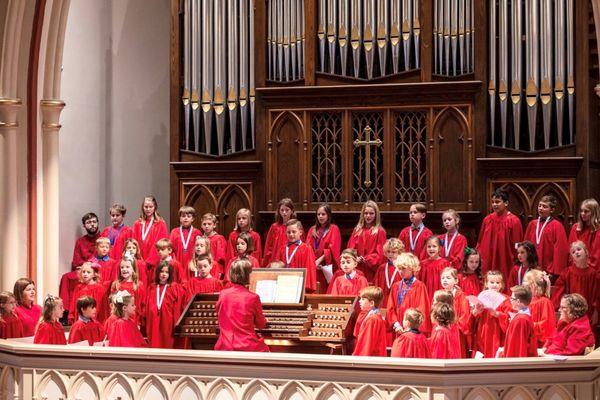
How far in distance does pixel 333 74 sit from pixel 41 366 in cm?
601

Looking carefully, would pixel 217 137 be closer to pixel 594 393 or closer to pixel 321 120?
pixel 321 120

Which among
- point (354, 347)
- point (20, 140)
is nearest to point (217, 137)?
point (20, 140)

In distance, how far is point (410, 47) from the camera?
12.5 metres

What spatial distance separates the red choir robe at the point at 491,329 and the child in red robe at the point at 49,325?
347 centimetres

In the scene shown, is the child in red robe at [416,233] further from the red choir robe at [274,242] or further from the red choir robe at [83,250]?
the red choir robe at [83,250]

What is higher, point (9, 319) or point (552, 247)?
point (552, 247)

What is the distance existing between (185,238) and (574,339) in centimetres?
520

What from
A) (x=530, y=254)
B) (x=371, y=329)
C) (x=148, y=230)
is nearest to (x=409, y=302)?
(x=371, y=329)

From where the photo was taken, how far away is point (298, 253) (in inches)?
442

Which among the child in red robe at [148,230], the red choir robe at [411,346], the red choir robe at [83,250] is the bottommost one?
the red choir robe at [411,346]

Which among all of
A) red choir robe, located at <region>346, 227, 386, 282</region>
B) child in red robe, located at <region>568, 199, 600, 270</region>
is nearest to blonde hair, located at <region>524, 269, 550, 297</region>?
child in red robe, located at <region>568, 199, 600, 270</region>

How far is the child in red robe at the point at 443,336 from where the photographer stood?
25.8 ft

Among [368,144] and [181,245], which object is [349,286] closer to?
[181,245]

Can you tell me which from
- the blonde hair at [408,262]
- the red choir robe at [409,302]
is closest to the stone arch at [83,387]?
the red choir robe at [409,302]
